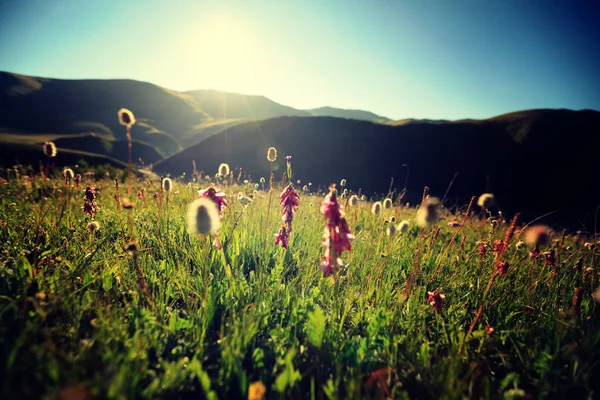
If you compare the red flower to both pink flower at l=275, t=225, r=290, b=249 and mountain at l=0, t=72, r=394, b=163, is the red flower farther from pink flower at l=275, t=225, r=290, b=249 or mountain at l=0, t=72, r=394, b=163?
mountain at l=0, t=72, r=394, b=163

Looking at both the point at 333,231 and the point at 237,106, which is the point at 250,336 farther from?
the point at 237,106

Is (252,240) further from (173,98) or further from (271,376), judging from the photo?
(173,98)

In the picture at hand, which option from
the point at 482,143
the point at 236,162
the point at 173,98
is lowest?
the point at 236,162

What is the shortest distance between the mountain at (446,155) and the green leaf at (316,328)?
1268 inches

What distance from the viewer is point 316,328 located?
191 centimetres

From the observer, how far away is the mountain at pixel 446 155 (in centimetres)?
3069

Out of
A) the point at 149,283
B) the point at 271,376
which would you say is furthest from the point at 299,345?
the point at 149,283

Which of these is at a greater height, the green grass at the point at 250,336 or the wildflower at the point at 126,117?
the wildflower at the point at 126,117

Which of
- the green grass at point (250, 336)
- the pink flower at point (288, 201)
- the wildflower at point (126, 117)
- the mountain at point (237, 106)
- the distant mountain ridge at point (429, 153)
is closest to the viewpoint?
the green grass at point (250, 336)

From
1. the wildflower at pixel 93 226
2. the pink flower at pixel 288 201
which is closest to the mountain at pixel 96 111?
the wildflower at pixel 93 226

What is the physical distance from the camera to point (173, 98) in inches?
5709

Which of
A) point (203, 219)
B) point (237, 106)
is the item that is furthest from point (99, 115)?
point (203, 219)

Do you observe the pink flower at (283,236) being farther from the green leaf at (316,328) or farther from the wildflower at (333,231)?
the green leaf at (316,328)

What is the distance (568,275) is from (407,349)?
3.21 m
